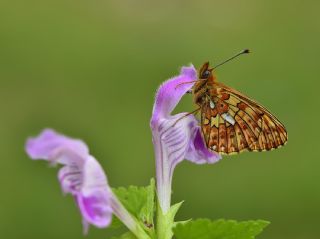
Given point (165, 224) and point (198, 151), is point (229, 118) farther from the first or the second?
point (165, 224)

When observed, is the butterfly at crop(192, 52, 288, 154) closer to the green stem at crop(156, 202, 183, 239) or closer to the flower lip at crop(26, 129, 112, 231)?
the green stem at crop(156, 202, 183, 239)

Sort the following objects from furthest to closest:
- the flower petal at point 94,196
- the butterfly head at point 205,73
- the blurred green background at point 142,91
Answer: the blurred green background at point 142,91 < the butterfly head at point 205,73 < the flower petal at point 94,196

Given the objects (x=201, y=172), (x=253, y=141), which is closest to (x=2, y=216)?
(x=201, y=172)

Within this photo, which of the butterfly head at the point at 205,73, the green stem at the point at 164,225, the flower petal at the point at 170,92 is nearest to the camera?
the green stem at the point at 164,225

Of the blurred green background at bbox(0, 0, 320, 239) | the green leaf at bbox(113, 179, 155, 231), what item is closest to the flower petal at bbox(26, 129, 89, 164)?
the green leaf at bbox(113, 179, 155, 231)

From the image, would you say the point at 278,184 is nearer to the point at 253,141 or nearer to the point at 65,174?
the point at 253,141

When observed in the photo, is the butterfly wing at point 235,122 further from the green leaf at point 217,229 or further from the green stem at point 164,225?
the green leaf at point 217,229

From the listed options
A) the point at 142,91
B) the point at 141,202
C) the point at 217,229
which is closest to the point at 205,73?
the point at 141,202

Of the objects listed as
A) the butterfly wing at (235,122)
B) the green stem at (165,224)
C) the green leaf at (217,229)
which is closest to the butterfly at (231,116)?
the butterfly wing at (235,122)
